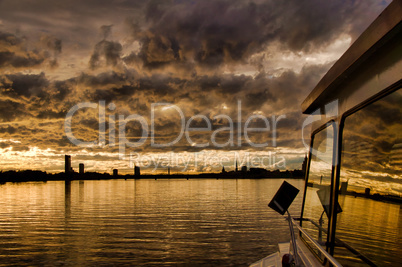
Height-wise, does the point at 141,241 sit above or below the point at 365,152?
below

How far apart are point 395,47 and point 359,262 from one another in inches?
92.7

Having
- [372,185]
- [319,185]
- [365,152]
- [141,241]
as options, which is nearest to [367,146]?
[365,152]

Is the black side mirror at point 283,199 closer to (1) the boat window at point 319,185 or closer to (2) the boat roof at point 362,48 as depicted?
(1) the boat window at point 319,185

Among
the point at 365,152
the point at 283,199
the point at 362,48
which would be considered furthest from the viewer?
the point at 283,199

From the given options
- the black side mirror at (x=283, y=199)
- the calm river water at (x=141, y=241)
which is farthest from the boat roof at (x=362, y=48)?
the calm river water at (x=141, y=241)

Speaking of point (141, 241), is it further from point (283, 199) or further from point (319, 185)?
point (283, 199)

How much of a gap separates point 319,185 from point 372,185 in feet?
6.76

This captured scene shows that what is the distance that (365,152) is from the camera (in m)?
3.67

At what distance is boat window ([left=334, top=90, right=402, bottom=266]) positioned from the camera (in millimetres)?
3141

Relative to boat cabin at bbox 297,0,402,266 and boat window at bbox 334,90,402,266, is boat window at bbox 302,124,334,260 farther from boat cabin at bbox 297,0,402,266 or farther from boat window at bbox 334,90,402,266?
boat window at bbox 334,90,402,266

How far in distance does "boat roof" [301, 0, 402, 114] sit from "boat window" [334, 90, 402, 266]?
49 cm

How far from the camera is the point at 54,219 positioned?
125ft

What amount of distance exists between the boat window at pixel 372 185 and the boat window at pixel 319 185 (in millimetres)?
566

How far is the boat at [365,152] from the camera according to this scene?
3043mm
